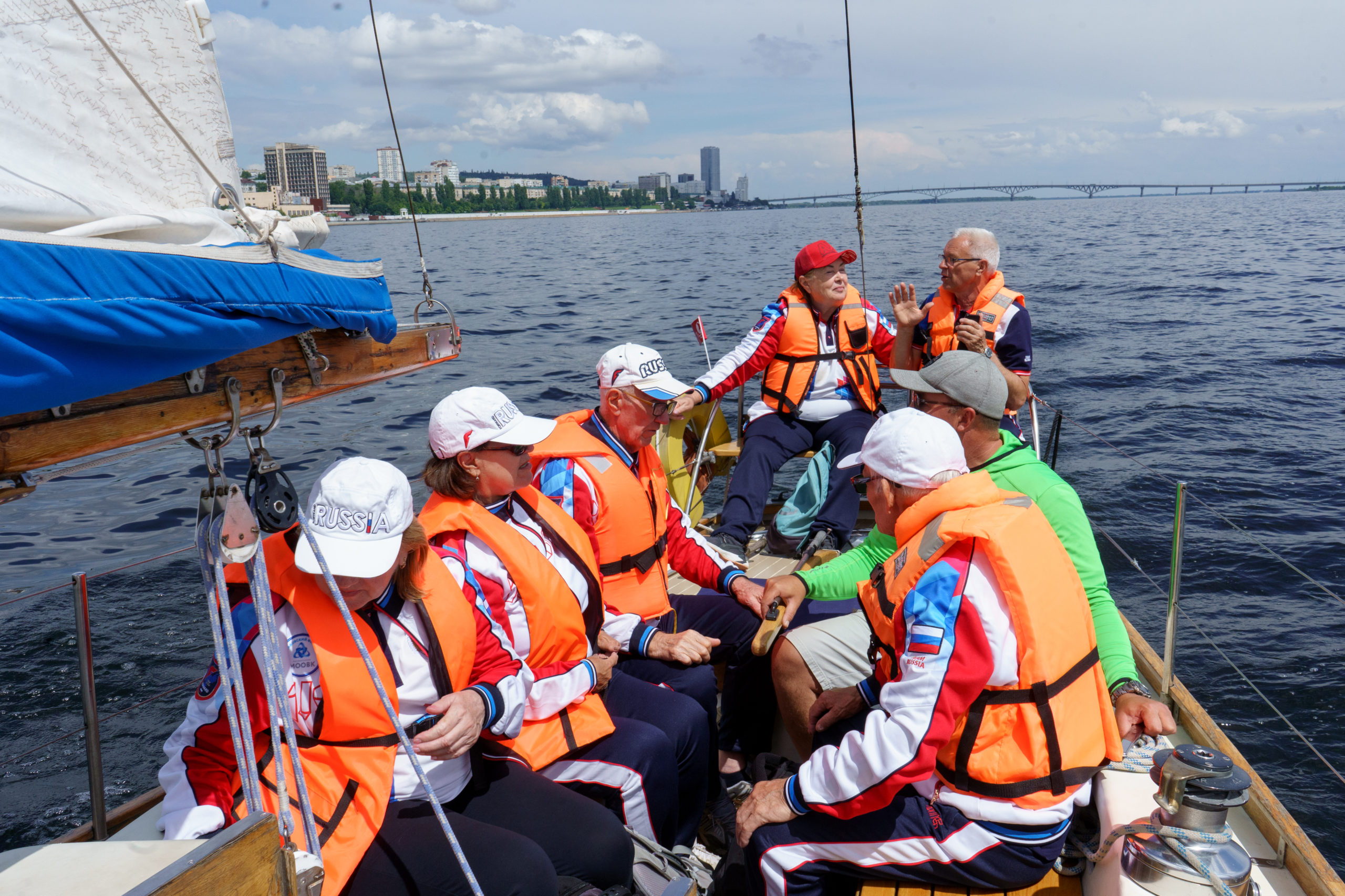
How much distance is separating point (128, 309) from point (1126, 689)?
6.87 feet

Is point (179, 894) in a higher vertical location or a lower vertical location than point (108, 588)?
higher

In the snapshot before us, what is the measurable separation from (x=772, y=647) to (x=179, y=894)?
175 centimetres

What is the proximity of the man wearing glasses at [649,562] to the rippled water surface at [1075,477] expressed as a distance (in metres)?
1.69

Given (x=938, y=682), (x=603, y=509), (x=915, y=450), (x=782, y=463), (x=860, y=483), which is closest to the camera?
(x=938, y=682)

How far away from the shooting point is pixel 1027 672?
5.13 ft

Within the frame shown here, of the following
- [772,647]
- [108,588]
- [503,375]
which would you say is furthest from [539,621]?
[503,375]

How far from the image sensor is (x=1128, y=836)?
1.66 meters

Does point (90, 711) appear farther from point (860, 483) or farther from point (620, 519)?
point (860, 483)

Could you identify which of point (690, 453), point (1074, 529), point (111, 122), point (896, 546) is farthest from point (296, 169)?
point (1074, 529)

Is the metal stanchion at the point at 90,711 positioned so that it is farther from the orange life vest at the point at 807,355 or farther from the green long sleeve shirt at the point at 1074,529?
the orange life vest at the point at 807,355

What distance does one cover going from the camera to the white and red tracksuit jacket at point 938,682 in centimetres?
154

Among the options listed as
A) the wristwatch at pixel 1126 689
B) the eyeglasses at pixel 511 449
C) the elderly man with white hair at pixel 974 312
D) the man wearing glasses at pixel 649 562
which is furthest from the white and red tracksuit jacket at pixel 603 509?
the elderly man with white hair at pixel 974 312

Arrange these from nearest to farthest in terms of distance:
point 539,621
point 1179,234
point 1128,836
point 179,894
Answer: point 179,894, point 1128,836, point 539,621, point 1179,234

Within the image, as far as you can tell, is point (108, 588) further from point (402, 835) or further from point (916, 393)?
point (916, 393)
